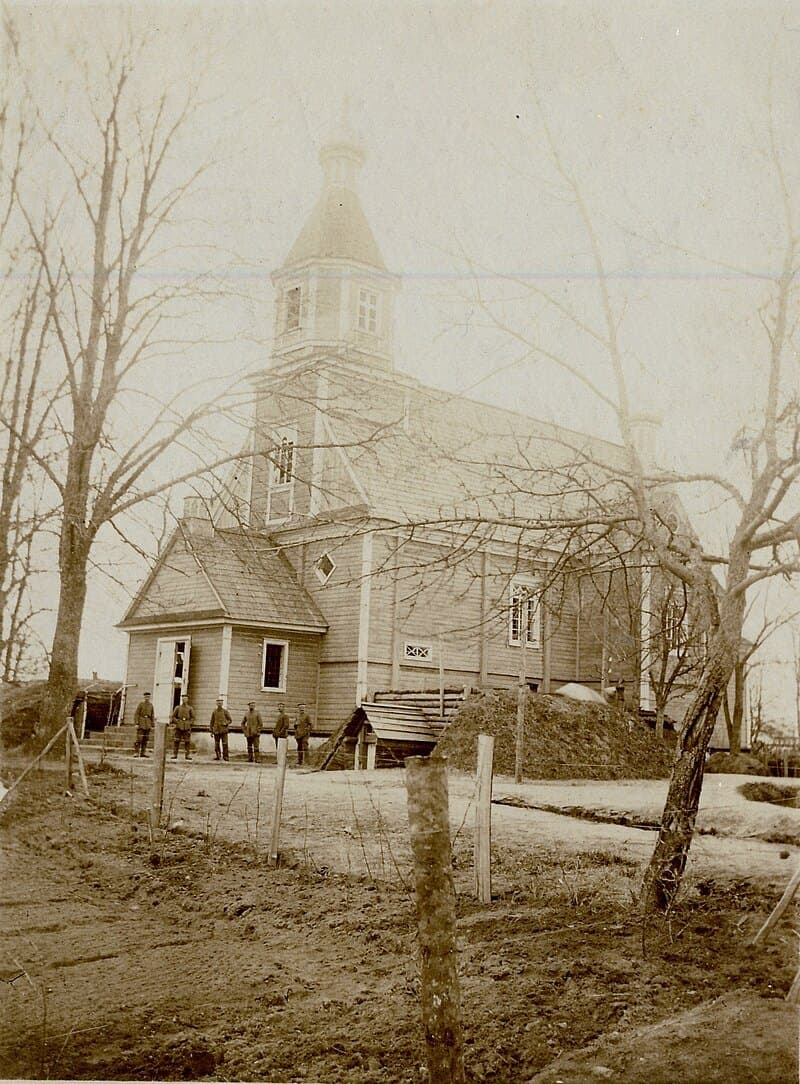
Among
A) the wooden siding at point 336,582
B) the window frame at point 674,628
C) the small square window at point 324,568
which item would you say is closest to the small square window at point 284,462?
the wooden siding at point 336,582

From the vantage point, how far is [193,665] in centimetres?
543

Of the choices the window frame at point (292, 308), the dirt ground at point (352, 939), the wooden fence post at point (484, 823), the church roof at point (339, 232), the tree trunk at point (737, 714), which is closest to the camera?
the dirt ground at point (352, 939)

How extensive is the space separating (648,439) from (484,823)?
106 inches

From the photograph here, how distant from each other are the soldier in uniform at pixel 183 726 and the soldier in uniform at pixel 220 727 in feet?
0.48

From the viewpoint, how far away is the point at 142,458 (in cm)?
615

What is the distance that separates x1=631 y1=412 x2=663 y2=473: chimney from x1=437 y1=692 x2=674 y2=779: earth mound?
5.61ft

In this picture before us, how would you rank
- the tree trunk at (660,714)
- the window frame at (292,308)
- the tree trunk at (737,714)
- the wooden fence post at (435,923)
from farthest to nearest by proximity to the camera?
1. the tree trunk at (737,714)
2. the tree trunk at (660,714)
3. the window frame at (292,308)
4. the wooden fence post at (435,923)

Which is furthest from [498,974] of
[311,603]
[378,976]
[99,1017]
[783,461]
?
[783,461]

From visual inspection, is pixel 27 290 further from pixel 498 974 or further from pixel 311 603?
pixel 498 974

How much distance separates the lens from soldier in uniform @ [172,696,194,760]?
18.8 feet

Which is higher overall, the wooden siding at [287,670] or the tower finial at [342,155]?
the tower finial at [342,155]

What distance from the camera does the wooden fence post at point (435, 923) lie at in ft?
→ 11.1

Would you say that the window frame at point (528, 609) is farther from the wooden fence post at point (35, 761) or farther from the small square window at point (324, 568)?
the wooden fence post at point (35, 761)

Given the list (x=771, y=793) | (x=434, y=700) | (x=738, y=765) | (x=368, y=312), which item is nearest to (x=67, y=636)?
(x=434, y=700)
